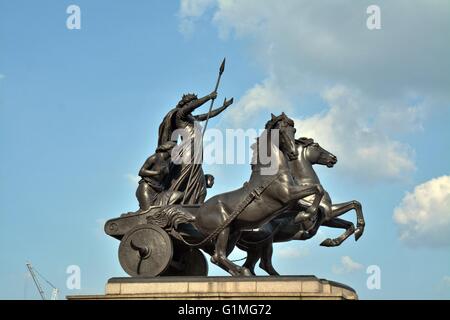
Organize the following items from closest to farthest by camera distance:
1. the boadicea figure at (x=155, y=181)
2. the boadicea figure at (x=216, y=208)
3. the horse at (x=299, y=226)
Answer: the boadicea figure at (x=216, y=208)
the horse at (x=299, y=226)
the boadicea figure at (x=155, y=181)


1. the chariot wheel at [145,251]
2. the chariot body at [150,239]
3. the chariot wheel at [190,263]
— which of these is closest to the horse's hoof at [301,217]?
the chariot body at [150,239]

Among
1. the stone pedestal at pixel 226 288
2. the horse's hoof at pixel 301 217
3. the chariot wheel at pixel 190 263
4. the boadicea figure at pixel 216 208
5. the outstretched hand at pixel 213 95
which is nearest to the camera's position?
the stone pedestal at pixel 226 288

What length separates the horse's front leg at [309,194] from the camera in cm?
1559

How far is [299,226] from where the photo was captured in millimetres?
17297

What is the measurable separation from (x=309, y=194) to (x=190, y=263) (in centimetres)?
327

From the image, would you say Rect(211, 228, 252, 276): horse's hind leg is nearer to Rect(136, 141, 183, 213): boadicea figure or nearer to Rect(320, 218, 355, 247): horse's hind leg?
Rect(136, 141, 183, 213): boadicea figure

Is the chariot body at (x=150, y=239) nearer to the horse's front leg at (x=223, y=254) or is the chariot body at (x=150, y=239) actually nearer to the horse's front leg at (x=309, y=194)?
the horse's front leg at (x=223, y=254)

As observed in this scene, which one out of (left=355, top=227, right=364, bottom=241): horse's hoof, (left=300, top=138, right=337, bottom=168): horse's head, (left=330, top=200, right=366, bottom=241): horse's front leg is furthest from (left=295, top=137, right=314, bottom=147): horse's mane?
(left=355, top=227, right=364, bottom=241): horse's hoof

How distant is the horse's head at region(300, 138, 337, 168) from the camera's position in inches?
711

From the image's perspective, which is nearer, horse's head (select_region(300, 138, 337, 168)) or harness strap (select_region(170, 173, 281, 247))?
harness strap (select_region(170, 173, 281, 247))

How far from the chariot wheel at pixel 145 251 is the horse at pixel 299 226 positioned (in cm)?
144
